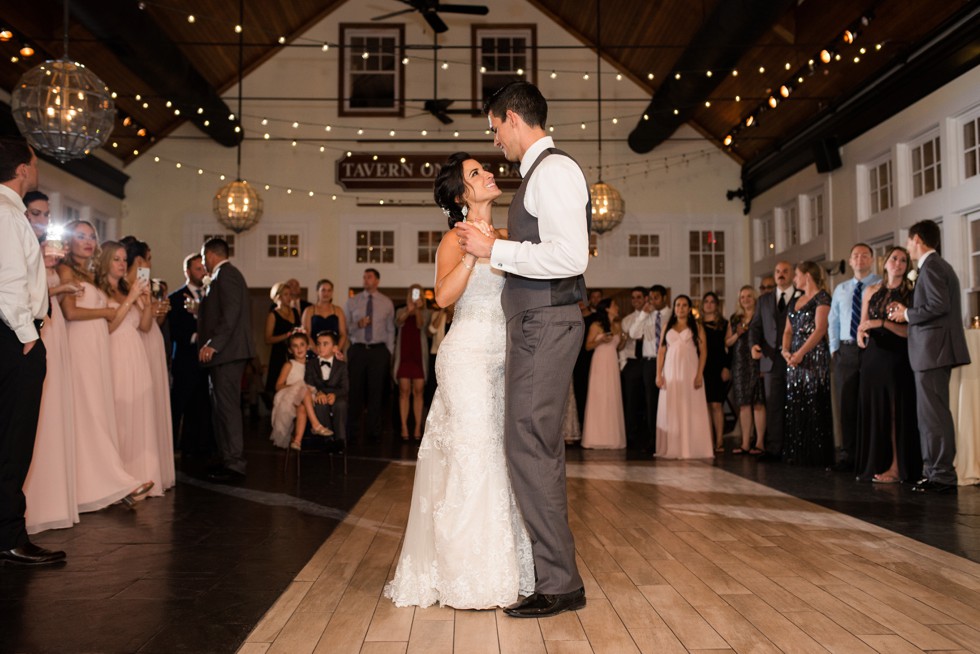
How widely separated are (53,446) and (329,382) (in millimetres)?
2847

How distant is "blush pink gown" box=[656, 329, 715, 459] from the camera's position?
315 inches

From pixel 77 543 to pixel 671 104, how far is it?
30.9ft

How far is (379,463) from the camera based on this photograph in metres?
7.33

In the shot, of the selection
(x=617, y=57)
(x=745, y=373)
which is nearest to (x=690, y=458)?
(x=745, y=373)

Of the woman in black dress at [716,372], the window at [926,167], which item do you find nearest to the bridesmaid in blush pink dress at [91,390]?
the woman in black dress at [716,372]

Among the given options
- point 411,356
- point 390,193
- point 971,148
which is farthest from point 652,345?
point 390,193

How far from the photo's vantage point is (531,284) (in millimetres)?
2805

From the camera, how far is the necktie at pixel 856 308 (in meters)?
6.61

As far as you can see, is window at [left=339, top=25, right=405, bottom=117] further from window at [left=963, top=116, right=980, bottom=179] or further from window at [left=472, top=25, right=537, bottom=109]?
window at [left=963, top=116, right=980, bottom=179]

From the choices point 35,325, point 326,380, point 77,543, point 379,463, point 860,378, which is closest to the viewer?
point 35,325

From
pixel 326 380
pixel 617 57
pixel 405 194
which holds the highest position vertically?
pixel 617 57

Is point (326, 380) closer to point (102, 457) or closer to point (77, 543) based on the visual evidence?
point (102, 457)

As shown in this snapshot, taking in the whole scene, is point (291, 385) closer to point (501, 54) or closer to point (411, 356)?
point (411, 356)

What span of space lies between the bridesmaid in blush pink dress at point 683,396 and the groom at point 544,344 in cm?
538
